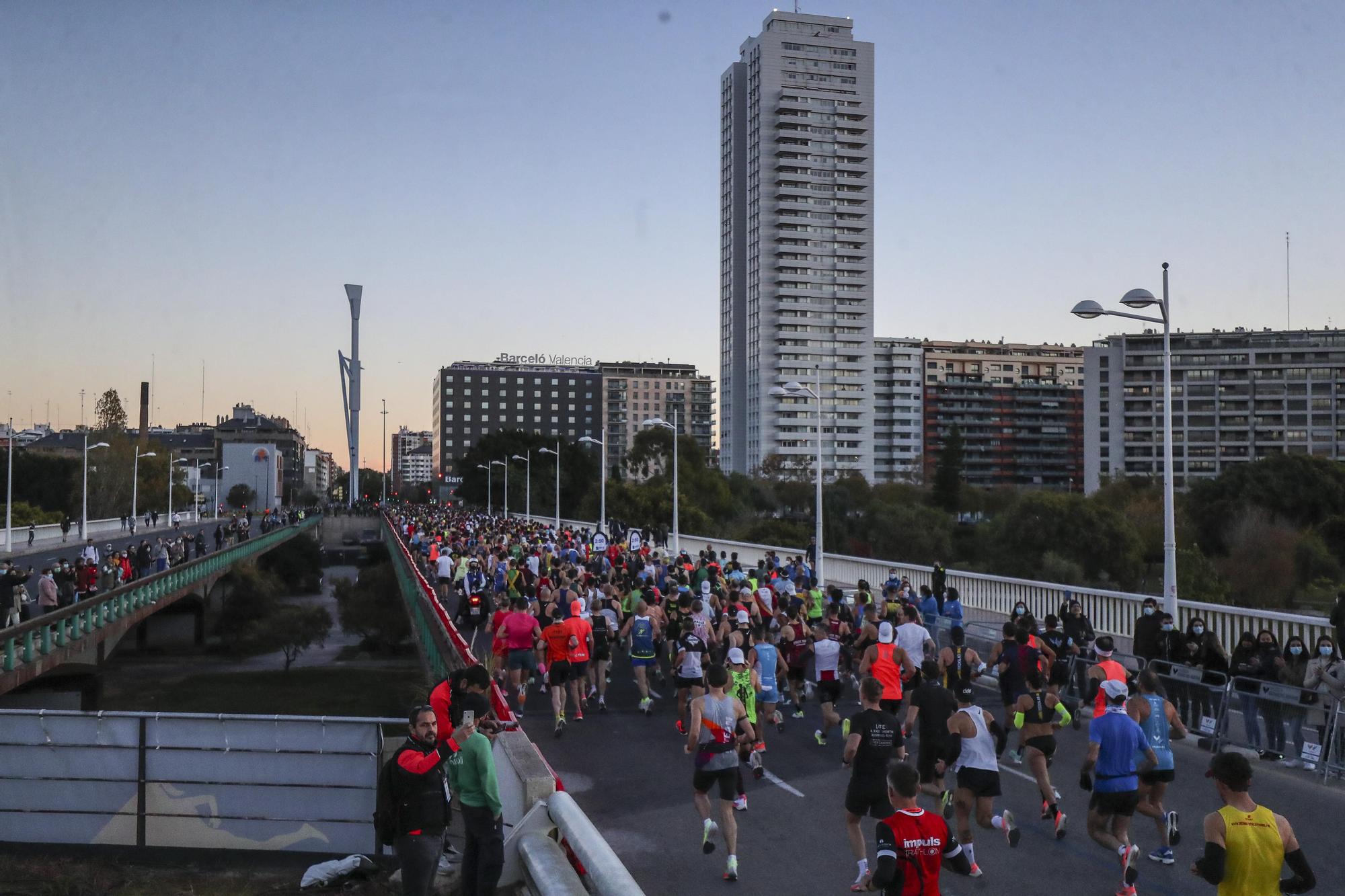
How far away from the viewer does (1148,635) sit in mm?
14773

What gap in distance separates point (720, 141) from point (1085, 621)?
13808 cm

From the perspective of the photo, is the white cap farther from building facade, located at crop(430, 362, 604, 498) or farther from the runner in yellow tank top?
building facade, located at crop(430, 362, 604, 498)

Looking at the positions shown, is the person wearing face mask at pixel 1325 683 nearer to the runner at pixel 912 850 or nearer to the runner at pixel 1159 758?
the runner at pixel 1159 758

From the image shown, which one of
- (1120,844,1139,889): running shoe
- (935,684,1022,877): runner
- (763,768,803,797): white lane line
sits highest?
(935,684,1022,877): runner

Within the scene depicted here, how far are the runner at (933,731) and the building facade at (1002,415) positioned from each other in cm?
14906

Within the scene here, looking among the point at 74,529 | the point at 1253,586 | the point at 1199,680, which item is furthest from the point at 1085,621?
the point at 74,529

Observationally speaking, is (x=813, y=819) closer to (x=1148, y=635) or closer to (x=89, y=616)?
(x=1148, y=635)

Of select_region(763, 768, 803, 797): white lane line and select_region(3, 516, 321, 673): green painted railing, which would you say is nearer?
select_region(763, 768, 803, 797): white lane line

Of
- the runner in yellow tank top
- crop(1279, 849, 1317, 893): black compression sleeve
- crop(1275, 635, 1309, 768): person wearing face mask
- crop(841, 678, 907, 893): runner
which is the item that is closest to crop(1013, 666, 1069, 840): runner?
crop(841, 678, 907, 893): runner

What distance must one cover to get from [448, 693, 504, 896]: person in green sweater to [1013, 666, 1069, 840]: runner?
474 cm

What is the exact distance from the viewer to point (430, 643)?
20438mm

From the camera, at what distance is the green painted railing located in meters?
23.0

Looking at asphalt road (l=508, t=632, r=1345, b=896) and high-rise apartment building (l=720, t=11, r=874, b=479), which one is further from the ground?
high-rise apartment building (l=720, t=11, r=874, b=479)

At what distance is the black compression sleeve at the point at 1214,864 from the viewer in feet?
17.6
